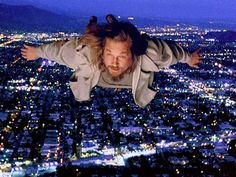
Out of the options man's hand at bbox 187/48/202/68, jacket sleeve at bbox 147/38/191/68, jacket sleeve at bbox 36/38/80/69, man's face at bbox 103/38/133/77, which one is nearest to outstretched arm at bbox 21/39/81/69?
jacket sleeve at bbox 36/38/80/69

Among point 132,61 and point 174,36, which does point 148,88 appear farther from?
point 174,36

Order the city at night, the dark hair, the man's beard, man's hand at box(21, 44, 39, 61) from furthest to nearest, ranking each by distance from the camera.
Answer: the city at night, man's hand at box(21, 44, 39, 61), the man's beard, the dark hair

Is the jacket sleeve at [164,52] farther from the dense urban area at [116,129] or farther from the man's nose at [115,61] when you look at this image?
the dense urban area at [116,129]

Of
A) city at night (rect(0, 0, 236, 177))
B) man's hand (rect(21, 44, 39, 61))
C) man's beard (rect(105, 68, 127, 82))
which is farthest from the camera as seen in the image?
city at night (rect(0, 0, 236, 177))

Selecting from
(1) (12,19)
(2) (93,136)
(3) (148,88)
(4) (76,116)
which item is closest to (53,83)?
(4) (76,116)

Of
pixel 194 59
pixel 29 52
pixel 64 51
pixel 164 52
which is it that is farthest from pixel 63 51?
pixel 194 59

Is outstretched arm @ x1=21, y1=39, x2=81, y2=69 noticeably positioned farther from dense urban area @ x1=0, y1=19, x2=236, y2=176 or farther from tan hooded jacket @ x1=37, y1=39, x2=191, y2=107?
dense urban area @ x1=0, y1=19, x2=236, y2=176

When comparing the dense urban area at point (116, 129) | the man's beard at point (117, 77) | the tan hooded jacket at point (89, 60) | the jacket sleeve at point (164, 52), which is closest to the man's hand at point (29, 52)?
the tan hooded jacket at point (89, 60)
